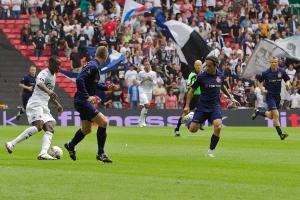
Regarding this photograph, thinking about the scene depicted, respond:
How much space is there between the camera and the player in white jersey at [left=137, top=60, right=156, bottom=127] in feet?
124

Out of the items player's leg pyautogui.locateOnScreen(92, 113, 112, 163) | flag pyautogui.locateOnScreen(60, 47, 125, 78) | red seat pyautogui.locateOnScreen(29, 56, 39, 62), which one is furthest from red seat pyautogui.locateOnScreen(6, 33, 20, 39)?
player's leg pyautogui.locateOnScreen(92, 113, 112, 163)

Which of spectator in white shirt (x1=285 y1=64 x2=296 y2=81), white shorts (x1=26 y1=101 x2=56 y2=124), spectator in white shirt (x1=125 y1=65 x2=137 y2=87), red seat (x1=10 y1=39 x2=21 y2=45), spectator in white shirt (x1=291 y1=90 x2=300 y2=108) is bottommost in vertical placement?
spectator in white shirt (x1=291 y1=90 x2=300 y2=108)

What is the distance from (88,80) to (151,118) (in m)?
22.5

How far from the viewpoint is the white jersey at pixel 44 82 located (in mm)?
18516

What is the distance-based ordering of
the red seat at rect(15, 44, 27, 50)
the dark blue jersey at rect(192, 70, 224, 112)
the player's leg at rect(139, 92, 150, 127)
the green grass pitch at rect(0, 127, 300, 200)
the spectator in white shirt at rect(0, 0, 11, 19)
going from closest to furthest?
the green grass pitch at rect(0, 127, 300, 200) → the dark blue jersey at rect(192, 70, 224, 112) → the player's leg at rect(139, 92, 150, 127) → the red seat at rect(15, 44, 27, 50) → the spectator in white shirt at rect(0, 0, 11, 19)

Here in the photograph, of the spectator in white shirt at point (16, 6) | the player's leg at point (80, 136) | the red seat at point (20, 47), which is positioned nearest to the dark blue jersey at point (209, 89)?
the player's leg at point (80, 136)

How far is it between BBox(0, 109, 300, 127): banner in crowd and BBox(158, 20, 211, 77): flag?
2800 millimetres

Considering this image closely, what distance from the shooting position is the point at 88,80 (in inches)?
690

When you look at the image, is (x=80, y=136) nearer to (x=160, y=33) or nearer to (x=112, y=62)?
(x=112, y=62)

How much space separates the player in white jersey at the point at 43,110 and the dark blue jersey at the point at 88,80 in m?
0.89

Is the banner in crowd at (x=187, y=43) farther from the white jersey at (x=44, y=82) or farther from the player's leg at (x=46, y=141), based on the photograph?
the player's leg at (x=46, y=141)

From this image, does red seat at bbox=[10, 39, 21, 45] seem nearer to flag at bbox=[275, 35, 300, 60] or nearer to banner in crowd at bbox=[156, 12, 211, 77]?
banner in crowd at bbox=[156, 12, 211, 77]

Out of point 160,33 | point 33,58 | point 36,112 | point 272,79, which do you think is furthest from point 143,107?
point 36,112

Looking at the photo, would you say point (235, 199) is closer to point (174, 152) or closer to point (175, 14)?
point (174, 152)
